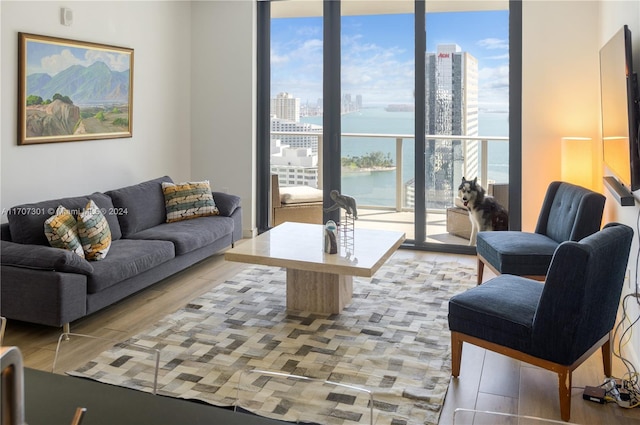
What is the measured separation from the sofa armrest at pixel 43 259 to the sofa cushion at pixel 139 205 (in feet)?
3.99

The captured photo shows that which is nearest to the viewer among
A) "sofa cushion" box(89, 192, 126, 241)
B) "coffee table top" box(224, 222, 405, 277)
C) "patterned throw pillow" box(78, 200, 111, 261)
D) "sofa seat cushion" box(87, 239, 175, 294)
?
"coffee table top" box(224, 222, 405, 277)

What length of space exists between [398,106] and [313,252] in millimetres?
2636

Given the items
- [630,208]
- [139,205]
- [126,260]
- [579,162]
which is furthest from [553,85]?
[126,260]

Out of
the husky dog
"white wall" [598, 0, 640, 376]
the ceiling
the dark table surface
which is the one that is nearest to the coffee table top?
"white wall" [598, 0, 640, 376]

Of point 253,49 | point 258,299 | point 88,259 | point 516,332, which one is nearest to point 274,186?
point 253,49

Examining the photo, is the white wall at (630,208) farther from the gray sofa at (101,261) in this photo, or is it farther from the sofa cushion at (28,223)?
the sofa cushion at (28,223)

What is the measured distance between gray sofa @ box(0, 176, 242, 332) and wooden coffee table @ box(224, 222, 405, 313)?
0.76m

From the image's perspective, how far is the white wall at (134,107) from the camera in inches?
174

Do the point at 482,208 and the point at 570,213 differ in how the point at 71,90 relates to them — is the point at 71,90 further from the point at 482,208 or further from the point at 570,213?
the point at 570,213

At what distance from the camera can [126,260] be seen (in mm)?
4207

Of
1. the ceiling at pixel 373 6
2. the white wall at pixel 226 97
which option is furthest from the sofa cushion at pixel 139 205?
the ceiling at pixel 373 6

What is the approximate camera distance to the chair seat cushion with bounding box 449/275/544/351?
286cm

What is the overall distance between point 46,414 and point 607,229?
2521mm

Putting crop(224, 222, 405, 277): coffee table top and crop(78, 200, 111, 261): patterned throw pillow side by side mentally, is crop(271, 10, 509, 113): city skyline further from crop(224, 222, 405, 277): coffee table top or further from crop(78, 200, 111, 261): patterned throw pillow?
crop(78, 200, 111, 261): patterned throw pillow
